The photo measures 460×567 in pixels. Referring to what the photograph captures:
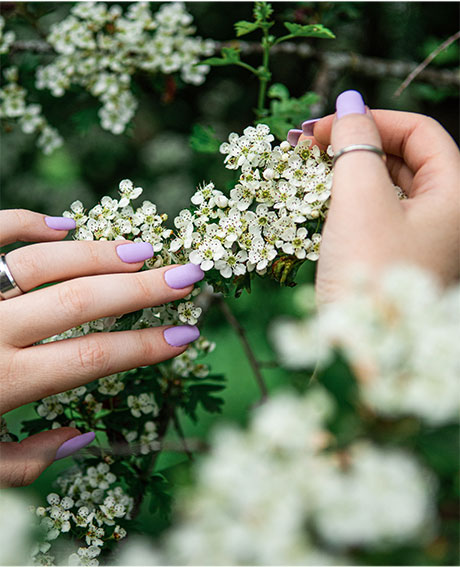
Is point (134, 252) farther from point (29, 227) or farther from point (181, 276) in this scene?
point (29, 227)

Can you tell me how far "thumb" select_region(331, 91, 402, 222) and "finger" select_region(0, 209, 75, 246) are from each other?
80cm

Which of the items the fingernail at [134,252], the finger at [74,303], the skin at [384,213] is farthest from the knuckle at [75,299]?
the skin at [384,213]

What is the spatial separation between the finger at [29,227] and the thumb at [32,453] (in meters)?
0.57

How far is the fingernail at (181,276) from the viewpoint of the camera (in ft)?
4.46

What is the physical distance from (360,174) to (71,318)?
2.54ft

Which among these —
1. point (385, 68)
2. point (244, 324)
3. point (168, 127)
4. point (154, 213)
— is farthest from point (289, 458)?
point (168, 127)

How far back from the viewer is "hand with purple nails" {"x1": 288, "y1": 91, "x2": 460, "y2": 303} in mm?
1093

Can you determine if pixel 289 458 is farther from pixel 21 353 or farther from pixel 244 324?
pixel 244 324

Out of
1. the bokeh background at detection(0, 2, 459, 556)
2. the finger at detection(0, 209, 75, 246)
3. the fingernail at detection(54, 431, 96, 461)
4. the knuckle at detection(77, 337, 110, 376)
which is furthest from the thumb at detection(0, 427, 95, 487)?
the bokeh background at detection(0, 2, 459, 556)

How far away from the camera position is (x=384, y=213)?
111 centimetres

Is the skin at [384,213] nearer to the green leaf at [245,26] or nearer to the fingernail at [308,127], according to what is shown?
the fingernail at [308,127]

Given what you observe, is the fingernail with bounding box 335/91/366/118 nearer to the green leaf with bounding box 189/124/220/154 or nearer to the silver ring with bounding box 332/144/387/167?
the silver ring with bounding box 332/144/387/167

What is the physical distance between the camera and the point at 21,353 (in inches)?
52.1

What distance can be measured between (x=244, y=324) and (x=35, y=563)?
2626 mm
